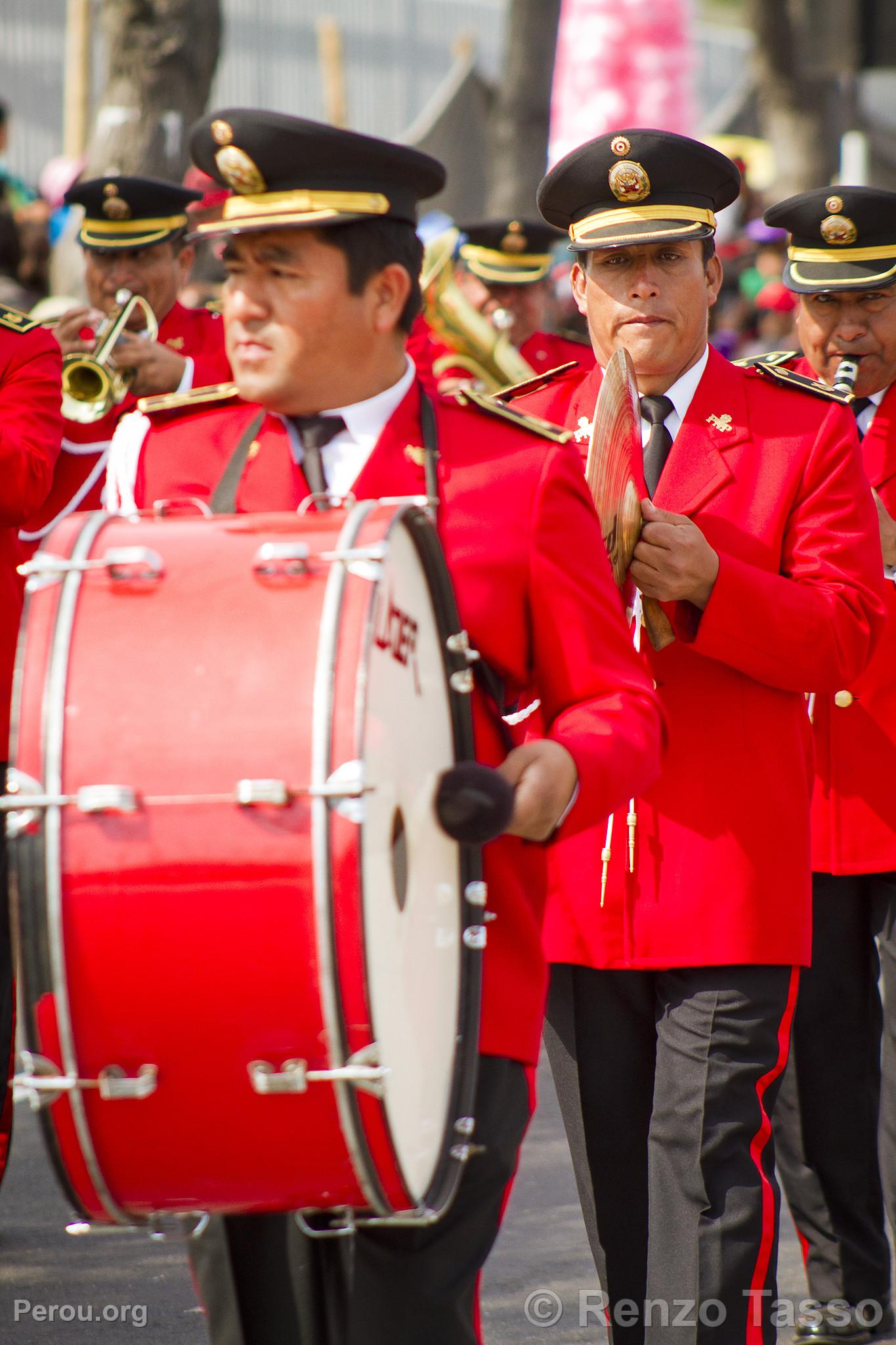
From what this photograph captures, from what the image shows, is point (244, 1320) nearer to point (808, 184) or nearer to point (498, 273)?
point (498, 273)

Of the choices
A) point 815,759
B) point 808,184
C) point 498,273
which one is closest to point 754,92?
point 808,184

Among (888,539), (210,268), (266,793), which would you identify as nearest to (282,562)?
(266,793)

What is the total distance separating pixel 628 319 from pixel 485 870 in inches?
51.4

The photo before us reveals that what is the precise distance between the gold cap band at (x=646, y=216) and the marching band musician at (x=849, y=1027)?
0.74 meters

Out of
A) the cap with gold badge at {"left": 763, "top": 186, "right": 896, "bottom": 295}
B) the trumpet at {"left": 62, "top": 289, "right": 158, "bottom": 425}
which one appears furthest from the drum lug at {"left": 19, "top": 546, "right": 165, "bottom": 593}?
the trumpet at {"left": 62, "top": 289, "right": 158, "bottom": 425}

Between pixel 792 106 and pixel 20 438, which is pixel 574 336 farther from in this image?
pixel 792 106

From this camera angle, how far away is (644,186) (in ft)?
11.8

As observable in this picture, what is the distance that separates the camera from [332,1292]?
2.57 meters

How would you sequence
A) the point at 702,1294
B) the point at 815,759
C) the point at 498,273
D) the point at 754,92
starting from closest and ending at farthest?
the point at 702,1294, the point at 815,759, the point at 498,273, the point at 754,92

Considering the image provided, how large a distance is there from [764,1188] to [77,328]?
3352 millimetres

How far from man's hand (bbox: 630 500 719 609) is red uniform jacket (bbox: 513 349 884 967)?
4 centimetres

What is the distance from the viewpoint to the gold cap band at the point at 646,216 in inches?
141

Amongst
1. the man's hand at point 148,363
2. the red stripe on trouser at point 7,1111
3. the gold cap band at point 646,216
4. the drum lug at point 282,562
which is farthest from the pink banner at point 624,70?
the drum lug at point 282,562

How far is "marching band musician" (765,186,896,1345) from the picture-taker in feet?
14.1
